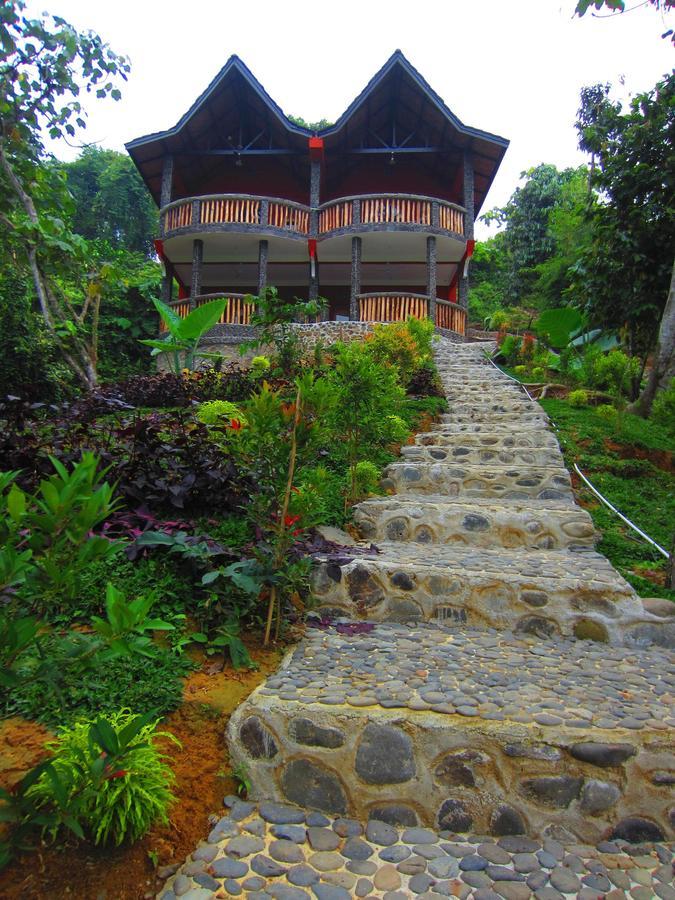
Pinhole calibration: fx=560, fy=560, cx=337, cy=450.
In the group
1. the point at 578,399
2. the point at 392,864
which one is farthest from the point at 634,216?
the point at 392,864

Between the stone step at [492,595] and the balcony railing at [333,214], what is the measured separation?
1160cm

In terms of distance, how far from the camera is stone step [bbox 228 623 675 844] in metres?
1.82

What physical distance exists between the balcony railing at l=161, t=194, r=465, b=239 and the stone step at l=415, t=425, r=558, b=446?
871 cm

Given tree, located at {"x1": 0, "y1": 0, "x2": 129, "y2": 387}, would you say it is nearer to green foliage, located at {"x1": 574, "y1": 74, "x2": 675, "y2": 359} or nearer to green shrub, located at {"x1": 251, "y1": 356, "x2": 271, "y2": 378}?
green shrub, located at {"x1": 251, "y1": 356, "x2": 271, "y2": 378}

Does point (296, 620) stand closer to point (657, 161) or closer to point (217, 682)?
point (217, 682)

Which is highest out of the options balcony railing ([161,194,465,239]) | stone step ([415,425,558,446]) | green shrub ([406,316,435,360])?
balcony railing ([161,194,465,239])

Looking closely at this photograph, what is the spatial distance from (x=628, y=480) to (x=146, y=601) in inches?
200

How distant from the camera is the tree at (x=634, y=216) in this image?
8336 mm

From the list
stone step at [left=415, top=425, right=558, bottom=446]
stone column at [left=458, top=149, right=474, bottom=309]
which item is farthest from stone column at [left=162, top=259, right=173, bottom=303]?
stone step at [left=415, top=425, right=558, bottom=446]

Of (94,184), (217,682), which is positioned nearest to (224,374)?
(217,682)

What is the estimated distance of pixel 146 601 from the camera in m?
1.34

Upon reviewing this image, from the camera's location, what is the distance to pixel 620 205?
28.7 ft

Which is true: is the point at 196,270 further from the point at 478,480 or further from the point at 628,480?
the point at 628,480

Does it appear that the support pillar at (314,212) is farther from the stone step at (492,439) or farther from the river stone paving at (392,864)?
the river stone paving at (392,864)
